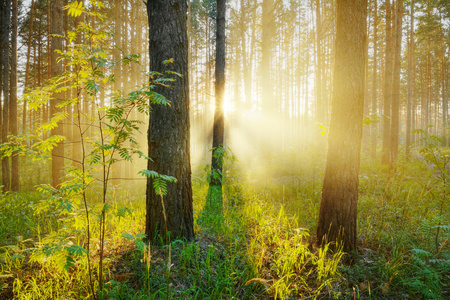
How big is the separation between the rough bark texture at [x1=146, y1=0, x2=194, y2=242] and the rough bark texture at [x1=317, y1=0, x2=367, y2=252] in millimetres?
2371

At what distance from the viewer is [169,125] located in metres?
3.09

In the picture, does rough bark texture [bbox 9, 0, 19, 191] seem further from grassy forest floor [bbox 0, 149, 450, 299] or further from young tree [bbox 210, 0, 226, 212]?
young tree [bbox 210, 0, 226, 212]

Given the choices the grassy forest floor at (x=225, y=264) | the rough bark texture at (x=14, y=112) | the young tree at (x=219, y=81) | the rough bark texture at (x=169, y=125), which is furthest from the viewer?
the rough bark texture at (x=14, y=112)

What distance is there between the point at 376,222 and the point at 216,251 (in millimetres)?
3494

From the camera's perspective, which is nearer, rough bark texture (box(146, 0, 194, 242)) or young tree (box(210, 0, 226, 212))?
rough bark texture (box(146, 0, 194, 242))

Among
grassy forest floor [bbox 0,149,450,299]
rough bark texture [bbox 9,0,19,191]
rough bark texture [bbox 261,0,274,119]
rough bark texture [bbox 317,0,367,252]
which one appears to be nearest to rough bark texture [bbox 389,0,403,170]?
rough bark texture [bbox 261,0,274,119]

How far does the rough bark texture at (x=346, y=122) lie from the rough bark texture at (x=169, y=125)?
2371 mm

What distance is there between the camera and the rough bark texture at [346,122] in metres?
3.10

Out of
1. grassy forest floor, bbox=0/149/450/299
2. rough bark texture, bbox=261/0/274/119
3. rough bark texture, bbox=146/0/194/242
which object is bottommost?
grassy forest floor, bbox=0/149/450/299

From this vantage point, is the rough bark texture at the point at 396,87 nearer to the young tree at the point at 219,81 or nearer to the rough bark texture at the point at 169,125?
the young tree at the point at 219,81

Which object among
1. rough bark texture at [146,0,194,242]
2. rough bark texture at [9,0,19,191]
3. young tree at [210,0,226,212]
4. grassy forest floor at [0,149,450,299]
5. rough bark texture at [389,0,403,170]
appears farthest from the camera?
rough bark texture at [389,0,403,170]

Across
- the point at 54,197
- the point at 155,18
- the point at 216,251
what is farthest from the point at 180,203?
the point at 155,18

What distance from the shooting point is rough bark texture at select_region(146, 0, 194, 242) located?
10.1 ft

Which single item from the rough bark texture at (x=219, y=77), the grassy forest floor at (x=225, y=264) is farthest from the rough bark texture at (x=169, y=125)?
the rough bark texture at (x=219, y=77)
